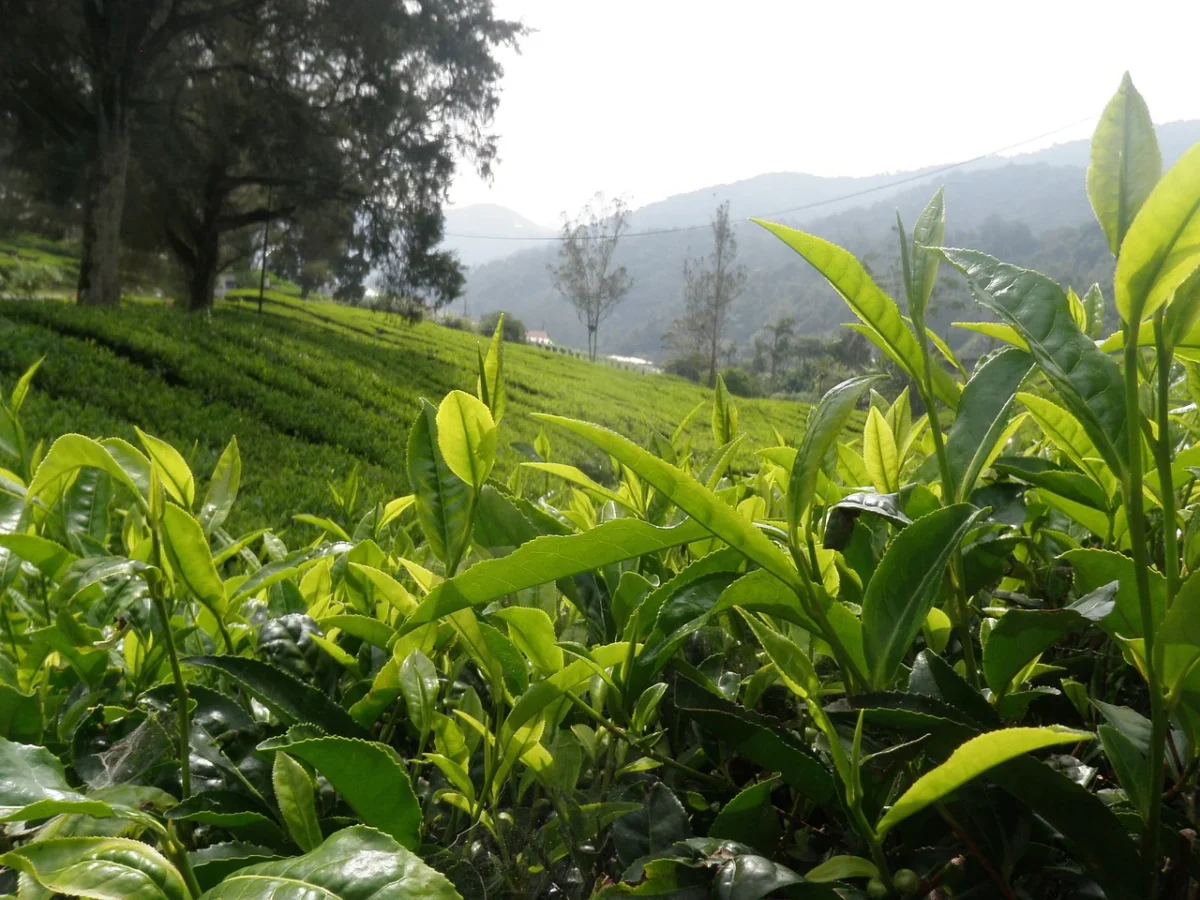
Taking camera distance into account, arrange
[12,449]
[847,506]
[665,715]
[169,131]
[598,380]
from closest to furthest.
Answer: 1. [847,506]
2. [665,715]
3. [12,449]
4. [169,131]
5. [598,380]

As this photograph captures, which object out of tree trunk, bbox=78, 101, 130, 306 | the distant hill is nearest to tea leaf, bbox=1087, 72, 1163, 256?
tree trunk, bbox=78, 101, 130, 306

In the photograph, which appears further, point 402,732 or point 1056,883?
point 402,732

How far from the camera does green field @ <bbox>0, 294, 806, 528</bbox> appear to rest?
4688 mm

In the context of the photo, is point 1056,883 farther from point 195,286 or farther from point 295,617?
point 195,286

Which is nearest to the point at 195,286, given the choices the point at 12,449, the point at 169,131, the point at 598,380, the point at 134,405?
the point at 169,131

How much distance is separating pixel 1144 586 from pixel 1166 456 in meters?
0.07

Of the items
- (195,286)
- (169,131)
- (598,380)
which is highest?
(169,131)

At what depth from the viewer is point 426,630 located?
0.62 m

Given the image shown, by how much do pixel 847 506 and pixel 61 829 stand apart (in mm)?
537

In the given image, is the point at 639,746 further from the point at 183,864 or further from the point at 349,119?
the point at 349,119

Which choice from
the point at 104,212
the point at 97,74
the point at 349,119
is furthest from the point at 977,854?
the point at 349,119

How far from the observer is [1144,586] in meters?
0.42

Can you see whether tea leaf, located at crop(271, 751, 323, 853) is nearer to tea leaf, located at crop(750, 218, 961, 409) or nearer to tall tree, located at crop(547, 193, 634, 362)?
tea leaf, located at crop(750, 218, 961, 409)

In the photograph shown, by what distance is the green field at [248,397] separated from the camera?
4.69 metres
